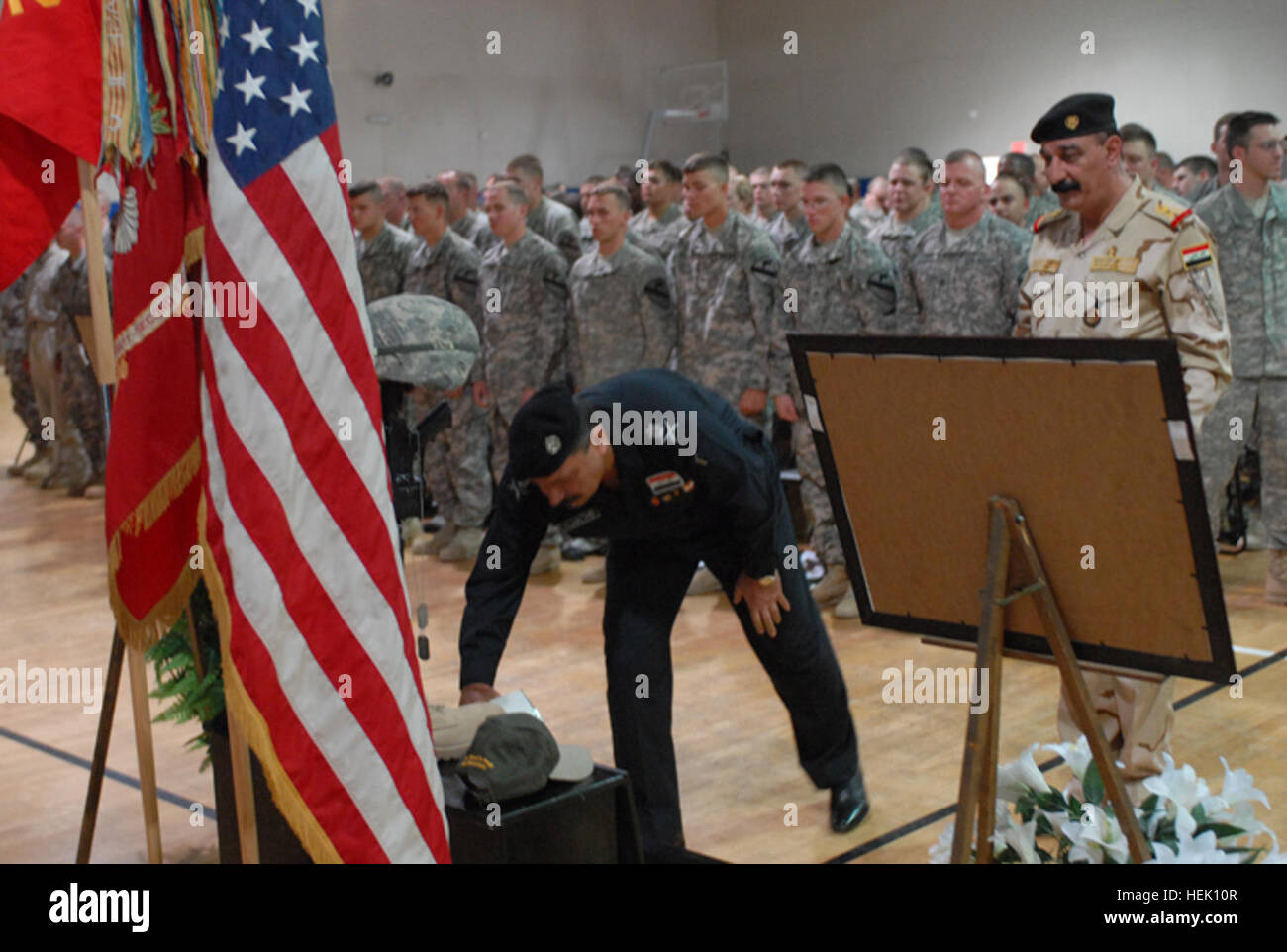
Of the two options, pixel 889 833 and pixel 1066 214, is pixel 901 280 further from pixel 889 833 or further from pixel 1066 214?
pixel 889 833

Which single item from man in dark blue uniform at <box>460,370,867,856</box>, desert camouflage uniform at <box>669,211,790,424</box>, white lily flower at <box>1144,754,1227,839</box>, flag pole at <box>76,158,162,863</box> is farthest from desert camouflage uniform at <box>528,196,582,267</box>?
white lily flower at <box>1144,754,1227,839</box>

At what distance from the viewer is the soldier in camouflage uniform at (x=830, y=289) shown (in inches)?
240

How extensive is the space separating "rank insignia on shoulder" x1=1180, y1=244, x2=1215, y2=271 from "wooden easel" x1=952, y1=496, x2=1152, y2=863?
1628 millimetres

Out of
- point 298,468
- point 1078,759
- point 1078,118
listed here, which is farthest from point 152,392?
point 1078,118

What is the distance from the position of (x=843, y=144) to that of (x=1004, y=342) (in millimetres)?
16279

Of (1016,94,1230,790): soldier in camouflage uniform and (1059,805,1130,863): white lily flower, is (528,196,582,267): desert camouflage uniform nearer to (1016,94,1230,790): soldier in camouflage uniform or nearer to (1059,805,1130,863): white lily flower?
(1016,94,1230,790): soldier in camouflage uniform

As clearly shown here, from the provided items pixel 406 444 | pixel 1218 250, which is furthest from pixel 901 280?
pixel 406 444

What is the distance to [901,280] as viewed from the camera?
6.25 meters

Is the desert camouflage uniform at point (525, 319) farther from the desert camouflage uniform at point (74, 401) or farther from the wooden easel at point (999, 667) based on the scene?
the wooden easel at point (999, 667)

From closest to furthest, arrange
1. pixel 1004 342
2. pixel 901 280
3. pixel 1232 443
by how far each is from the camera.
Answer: pixel 1004 342, pixel 1232 443, pixel 901 280

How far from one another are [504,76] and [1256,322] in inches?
505

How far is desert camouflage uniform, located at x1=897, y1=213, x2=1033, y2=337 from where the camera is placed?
5957mm

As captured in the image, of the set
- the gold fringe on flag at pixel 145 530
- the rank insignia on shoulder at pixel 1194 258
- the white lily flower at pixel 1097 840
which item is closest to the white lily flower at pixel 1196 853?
the white lily flower at pixel 1097 840

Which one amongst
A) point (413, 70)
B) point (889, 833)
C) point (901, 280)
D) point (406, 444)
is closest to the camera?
point (406, 444)
